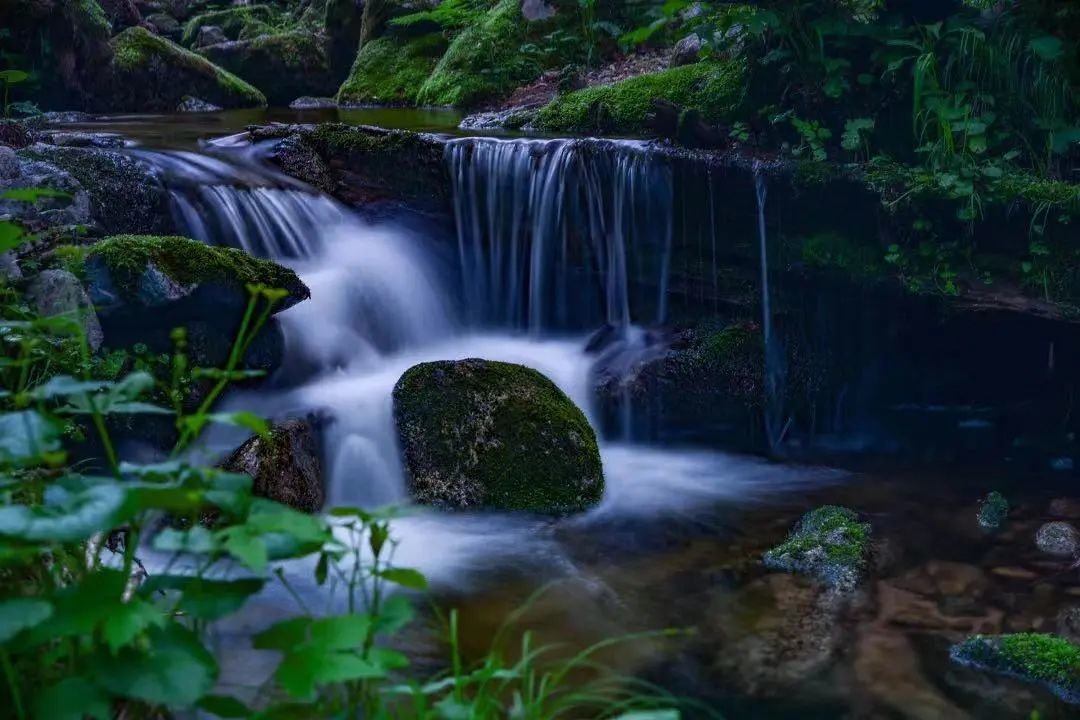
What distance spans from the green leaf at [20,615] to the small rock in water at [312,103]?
12.8 m

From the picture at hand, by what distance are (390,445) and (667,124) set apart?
3259mm

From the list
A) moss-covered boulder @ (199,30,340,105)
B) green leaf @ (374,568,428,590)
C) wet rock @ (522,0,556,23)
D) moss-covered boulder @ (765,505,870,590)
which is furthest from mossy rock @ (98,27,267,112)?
green leaf @ (374,568,428,590)

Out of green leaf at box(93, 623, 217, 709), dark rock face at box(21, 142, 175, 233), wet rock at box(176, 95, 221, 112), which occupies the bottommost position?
green leaf at box(93, 623, 217, 709)

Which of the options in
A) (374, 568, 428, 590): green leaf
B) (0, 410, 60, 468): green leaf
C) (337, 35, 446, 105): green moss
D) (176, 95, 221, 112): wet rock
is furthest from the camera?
(337, 35, 446, 105): green moss

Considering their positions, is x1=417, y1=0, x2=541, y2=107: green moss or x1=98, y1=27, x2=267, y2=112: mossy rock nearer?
x1=417, y1=0, x2=541, y2=107: green moss

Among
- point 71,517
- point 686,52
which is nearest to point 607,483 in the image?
point 71,517

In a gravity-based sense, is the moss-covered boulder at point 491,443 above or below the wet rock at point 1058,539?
above

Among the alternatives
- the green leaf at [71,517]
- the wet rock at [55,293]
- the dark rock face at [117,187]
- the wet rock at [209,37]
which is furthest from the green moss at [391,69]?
the green leaf at [71,517]

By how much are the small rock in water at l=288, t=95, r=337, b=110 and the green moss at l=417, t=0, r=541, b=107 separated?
1831 millimetres

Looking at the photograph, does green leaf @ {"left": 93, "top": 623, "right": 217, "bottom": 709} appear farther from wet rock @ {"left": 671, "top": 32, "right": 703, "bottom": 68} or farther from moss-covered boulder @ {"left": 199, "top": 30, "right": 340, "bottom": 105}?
moss-covered boulder @ {"left": 199, "top": 30, "right": 340, "bottom": 105}

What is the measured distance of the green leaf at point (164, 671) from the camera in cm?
157

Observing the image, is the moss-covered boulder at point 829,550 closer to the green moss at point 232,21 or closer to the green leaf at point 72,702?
the green leaf at point 72,702

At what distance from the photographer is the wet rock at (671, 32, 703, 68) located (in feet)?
30.7

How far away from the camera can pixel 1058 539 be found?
480 centimetres
